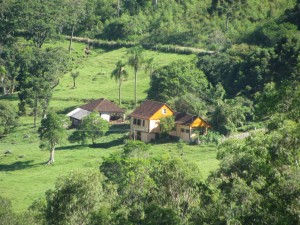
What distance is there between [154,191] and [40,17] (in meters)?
72.3

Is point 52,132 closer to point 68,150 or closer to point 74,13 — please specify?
point 68,150

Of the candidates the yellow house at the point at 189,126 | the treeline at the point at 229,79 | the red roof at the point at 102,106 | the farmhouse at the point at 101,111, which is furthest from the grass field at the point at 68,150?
the treeline at the point at 229,79

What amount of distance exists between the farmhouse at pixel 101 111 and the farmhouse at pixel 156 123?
5344 millimetres

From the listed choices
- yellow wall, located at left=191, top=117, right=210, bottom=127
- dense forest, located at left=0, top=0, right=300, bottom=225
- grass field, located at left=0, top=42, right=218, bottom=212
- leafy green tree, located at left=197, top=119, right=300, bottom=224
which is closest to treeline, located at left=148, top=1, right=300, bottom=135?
dense forest, located at left=0, top=0, right=300, bottom=225

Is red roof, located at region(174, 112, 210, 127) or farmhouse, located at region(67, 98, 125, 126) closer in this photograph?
red roof, located at region(174, 112, 210, 127)

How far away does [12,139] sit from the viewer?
229ft

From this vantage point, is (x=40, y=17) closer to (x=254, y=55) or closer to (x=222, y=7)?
(x=222, y=7)

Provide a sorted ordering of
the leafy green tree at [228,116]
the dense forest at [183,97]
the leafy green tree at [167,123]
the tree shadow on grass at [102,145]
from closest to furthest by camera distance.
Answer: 1. the dense forest at [183,97]
2. the leafy green tree at [228,116]
3. the tree shadow on grass at [102,145]
4. the leafy green tree at [167,123]

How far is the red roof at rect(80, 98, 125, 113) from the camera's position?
72812mm

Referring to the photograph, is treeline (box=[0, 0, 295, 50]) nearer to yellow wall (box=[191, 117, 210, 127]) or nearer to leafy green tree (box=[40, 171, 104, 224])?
yellow wall (box=[191, 117, 210, 127])

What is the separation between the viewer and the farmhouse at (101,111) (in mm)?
72562

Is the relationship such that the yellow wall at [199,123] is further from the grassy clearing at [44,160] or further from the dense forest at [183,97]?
the grassy clearing at [44,160]

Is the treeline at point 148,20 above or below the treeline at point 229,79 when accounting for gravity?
above

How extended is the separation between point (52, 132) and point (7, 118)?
42.5 feet
